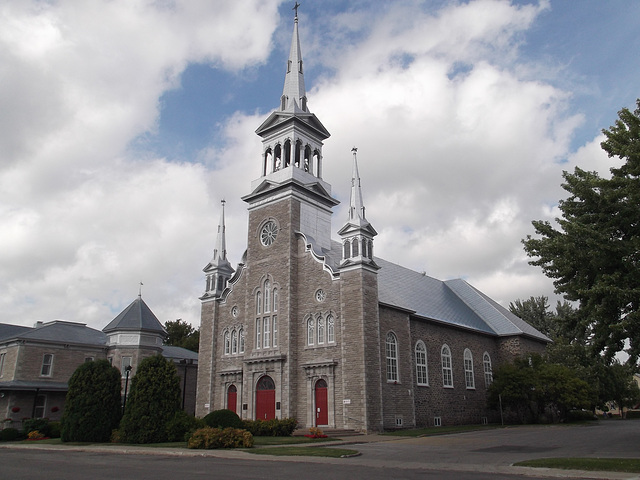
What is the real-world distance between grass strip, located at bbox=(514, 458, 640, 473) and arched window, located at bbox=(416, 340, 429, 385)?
2142 cm

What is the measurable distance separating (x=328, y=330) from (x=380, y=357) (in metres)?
3.59

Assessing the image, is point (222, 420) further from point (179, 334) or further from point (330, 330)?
point (179, 334)

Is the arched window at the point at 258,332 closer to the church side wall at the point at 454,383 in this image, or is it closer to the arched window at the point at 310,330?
the arched window at the point at 310,330

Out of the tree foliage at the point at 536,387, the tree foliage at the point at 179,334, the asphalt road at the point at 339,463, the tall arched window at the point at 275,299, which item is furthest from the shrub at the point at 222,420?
the tree foliage at the point at 179,334

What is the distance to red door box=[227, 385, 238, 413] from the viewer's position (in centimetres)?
3762

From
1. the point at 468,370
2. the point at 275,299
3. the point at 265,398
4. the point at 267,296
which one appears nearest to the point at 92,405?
the point at 265,398

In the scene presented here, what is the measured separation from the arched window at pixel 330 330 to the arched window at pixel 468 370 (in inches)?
540

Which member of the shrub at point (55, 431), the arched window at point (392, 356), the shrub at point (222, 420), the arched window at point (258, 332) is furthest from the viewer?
the arched window at point (258, 332)

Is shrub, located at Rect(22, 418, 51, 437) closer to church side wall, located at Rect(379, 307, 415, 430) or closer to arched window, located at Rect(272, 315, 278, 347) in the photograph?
arched window, located at Rect(272, 315, 278, 347)

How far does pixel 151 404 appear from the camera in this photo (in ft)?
84.1

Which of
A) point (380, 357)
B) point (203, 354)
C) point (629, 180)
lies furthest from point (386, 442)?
point (203, 354)

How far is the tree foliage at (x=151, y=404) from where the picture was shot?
2527 cm

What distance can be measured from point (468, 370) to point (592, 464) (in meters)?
28.8

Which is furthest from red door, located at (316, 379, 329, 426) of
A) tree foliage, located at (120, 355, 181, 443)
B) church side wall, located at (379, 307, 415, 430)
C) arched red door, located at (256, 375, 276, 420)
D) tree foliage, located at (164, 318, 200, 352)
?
tree foliage, located at (164, 318, 200, 352)
